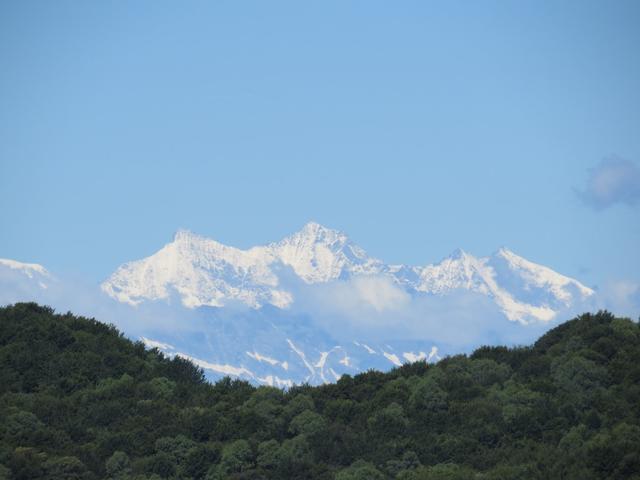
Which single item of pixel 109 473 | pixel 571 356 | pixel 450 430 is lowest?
pixel 109 473

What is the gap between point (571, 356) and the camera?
118500mm

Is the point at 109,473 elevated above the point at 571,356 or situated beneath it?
situated beneath

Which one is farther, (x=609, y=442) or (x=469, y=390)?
(x=469, y=390)

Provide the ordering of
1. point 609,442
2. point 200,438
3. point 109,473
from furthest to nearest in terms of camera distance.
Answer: point 200,438 < point 109,473 < point 609,442

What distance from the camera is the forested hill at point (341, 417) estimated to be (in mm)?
102500

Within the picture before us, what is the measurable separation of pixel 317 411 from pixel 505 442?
17.0 meters

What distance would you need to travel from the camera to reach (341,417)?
117000 millimetres

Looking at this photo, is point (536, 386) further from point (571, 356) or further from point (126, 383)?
point (126, 383)

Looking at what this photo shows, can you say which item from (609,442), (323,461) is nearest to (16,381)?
(323,461)

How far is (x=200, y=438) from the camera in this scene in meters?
114

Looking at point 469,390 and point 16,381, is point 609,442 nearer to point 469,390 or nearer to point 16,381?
point 469,390

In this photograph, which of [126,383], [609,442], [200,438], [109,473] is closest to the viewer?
[609,442]

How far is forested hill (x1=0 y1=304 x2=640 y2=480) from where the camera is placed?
102500 mm

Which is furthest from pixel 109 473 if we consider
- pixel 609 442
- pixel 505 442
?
pixel 609 442
